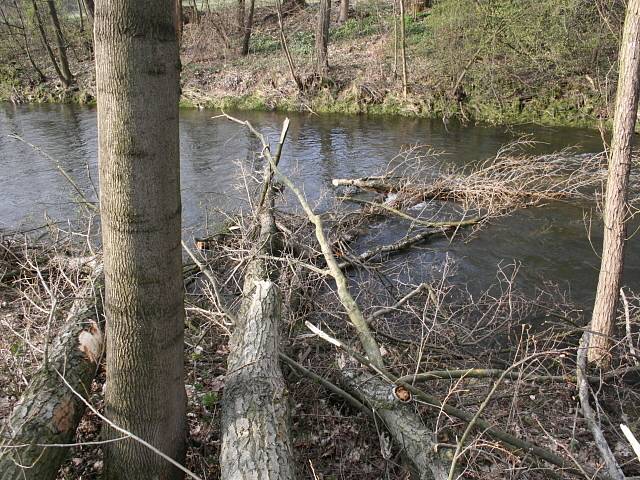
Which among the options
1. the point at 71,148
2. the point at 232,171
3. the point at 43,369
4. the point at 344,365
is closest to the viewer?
the point at 43,369

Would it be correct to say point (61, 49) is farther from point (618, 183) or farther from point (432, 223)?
point (618, 183)

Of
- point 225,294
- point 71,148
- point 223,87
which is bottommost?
point 225,294

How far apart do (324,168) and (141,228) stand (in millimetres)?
9525

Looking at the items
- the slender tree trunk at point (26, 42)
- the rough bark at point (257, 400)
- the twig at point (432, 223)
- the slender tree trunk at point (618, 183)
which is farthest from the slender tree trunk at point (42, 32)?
the slender tree trunk at point (618, 183)

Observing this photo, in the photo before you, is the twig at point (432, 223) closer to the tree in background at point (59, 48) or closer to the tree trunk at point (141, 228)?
the tree trunk at point (141, 228)

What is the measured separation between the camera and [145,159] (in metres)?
2.37

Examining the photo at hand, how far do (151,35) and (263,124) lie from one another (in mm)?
14538

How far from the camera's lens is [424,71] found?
1788 centimetres

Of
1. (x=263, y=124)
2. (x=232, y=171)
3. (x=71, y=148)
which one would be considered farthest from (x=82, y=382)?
(x=263, y=124)

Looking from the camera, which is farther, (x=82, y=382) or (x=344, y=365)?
(x=344, y=365)

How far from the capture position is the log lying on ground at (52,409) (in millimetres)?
2656

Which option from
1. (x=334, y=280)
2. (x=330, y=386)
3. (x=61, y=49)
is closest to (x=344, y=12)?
(x=61, y=49)

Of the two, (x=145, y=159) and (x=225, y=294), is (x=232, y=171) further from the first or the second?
(x=145, y=159)

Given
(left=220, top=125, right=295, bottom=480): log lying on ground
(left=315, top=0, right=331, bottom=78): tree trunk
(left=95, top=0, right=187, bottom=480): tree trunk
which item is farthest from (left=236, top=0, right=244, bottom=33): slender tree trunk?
(left=95, top=0, right=187, bottom=480): tree trunk
